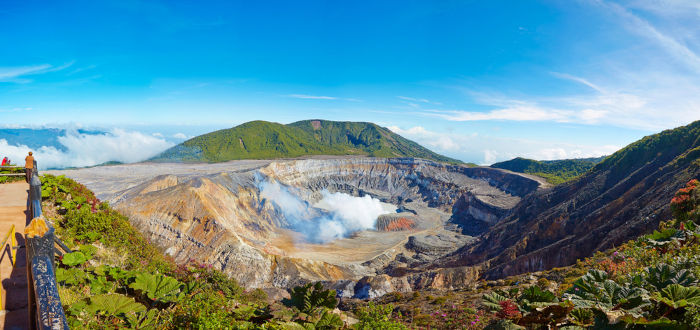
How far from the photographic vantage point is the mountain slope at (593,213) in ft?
124

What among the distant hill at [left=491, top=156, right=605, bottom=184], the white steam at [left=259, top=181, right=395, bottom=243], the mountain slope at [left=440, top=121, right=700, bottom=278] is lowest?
the white steam at [left=259, top=181, right=395, bottom=243]

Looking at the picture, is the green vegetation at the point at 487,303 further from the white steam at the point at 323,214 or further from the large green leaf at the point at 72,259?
the white steam at the point at 323,214

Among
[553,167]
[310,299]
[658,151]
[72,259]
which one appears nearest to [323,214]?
[658,151]

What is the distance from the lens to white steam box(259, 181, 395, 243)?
84.6 m

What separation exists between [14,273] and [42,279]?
17.9 ft

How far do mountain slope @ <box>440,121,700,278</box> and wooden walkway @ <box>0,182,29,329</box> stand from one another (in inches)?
1699

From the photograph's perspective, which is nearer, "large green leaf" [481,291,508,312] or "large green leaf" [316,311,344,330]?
"large green leaf" [481,291,508,312]

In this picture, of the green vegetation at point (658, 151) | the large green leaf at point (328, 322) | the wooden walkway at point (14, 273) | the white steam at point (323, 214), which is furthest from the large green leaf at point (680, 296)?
the white steam at point (323, 214)

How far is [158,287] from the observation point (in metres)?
8.55

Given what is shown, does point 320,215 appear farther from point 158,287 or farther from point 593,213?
point 158,287

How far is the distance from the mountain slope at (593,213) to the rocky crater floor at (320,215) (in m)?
9.25

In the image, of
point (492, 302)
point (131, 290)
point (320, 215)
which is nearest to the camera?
point (492, 302)

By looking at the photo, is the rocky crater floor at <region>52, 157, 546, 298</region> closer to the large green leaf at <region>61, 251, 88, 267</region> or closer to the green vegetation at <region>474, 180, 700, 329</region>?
the large green leaf at <region>61, 251, 88, 267</region>

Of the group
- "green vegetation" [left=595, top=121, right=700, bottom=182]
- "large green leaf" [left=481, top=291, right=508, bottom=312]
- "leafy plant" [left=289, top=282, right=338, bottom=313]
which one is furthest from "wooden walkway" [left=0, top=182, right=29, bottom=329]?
"green vegetation" [left=595, top=121, right=700, bottom=182]
